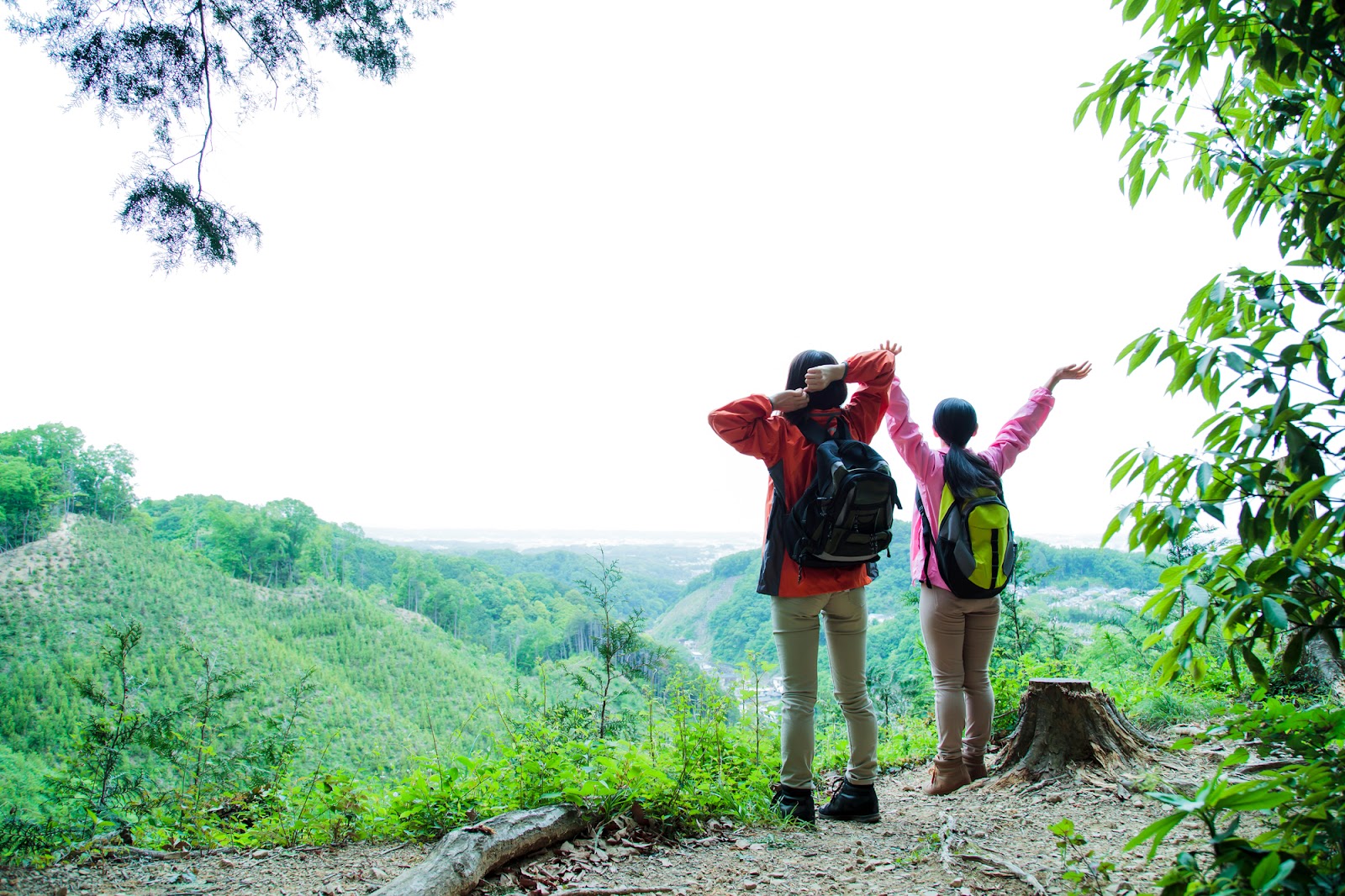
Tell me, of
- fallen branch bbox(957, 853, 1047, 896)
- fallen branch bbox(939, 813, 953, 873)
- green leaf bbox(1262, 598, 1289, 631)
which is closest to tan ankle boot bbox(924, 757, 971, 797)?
fallen branch bbox(939, 813, 953, 873)

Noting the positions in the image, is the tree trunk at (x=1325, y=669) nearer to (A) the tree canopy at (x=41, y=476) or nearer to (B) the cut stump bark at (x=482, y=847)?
Result: (B) the cut stump bark at (x=482, y=847)

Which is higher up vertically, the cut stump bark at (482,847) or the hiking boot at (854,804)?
the cut stump bark at (482,847)

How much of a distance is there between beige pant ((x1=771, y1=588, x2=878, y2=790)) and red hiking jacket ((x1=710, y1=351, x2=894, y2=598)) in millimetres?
80

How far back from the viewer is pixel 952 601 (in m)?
3.07

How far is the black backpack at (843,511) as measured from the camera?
8.32 feet

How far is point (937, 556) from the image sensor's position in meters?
3.05

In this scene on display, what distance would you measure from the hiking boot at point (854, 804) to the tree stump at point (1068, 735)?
104 centimetres

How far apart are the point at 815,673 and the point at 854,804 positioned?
0.67 meters

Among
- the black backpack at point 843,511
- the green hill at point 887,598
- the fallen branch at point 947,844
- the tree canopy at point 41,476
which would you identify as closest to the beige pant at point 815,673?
the black backpack at point 843,511

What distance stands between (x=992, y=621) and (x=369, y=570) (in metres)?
37.3

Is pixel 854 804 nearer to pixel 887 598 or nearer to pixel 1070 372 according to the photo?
pixel 1070 372

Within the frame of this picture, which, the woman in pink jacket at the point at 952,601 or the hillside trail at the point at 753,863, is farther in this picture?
the woman in pink jacket at the point at 952,601

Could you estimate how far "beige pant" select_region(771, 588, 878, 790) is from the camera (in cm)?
270

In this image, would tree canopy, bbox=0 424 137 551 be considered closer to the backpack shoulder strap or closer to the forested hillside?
the forested hillside
